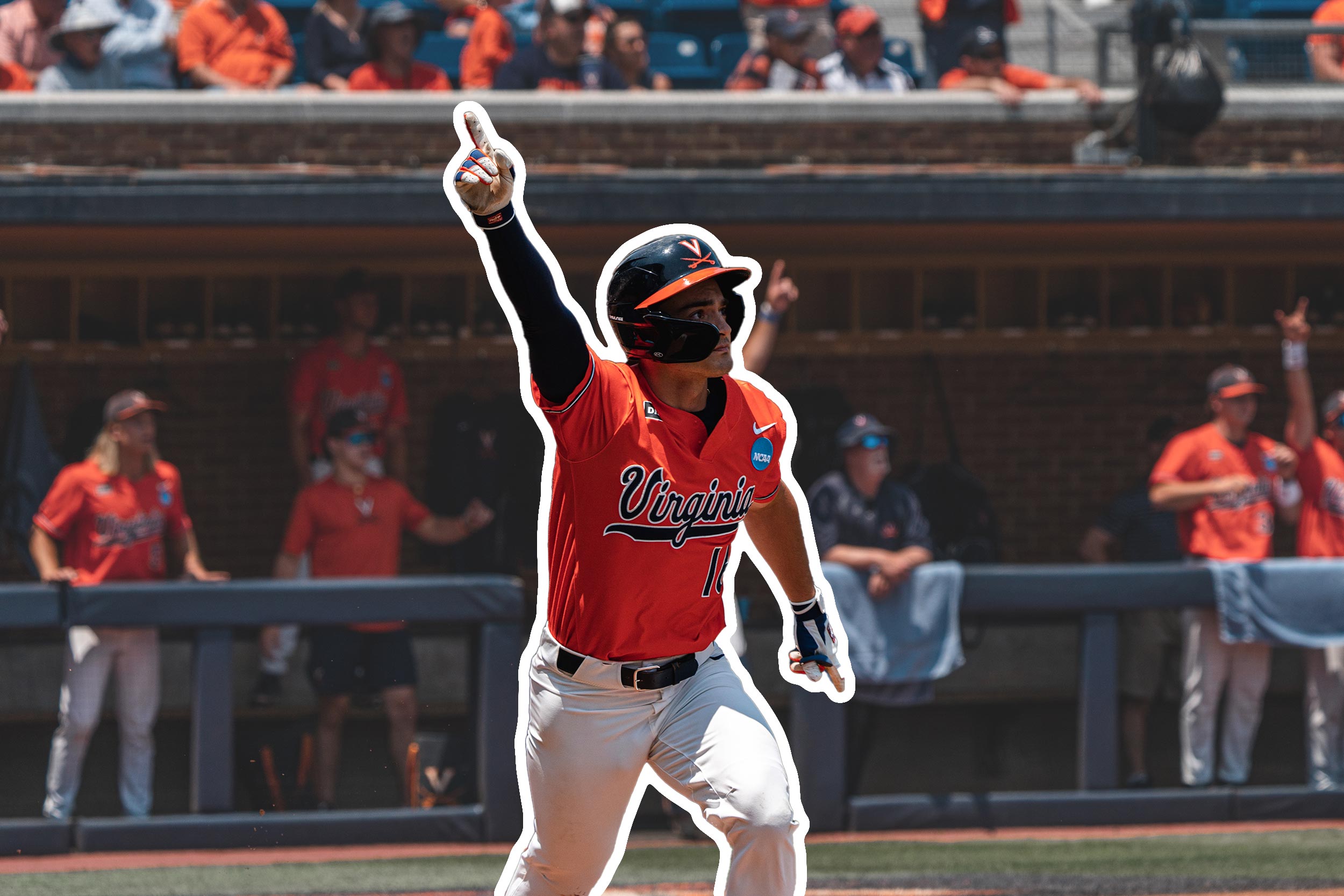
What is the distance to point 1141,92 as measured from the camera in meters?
8.70

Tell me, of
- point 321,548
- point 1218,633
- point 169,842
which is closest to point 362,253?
point 321,548

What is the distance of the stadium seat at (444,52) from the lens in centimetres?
1013

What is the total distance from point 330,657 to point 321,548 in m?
0.64

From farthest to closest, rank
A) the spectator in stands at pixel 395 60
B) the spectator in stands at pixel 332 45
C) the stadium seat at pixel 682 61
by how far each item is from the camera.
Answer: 1. the stadium seat at pixel 682 61
2. the spectator in stands at pixel 332 45
3. the spectator in stands at pixel 395 60

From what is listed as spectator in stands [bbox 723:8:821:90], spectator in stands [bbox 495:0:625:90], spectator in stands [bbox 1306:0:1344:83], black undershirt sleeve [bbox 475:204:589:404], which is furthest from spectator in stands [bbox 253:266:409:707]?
spectator in stands [bbox 1306:0:1344:83]

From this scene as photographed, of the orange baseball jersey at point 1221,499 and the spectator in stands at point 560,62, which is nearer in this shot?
the orange baseball jersey at point 1221,499

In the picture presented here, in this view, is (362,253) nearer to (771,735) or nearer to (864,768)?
(864,768)

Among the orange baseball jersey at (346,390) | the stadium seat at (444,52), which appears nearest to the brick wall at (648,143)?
the orange baseball jersey at (346,390)

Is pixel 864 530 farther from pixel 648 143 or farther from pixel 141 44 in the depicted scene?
pixel 141 44

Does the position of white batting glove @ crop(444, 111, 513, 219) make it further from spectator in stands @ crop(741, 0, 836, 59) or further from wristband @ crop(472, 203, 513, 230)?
spectator in stands @ crop(741, 0, 836, 59)

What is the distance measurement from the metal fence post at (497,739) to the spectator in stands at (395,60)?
3.44m

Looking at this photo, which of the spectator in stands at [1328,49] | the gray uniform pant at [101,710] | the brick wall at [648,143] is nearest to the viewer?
the gray uniform pant at [101,710]

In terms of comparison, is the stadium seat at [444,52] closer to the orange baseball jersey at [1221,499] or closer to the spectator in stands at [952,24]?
the spectator in stands at [952,24]

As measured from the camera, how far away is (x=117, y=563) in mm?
6906
